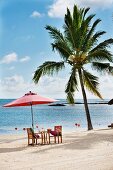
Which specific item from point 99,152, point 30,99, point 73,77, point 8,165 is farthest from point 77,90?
point 8,165

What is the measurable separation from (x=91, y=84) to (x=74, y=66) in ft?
5.13

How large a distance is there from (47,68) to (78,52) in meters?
2.18

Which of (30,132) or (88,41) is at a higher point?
(88,41)

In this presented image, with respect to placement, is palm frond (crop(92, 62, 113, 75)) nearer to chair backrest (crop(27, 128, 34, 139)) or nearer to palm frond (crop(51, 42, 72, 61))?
palm frond (crop(51, 42, 72, 61))

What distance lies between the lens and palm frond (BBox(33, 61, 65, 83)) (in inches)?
926

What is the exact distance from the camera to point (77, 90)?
77.8 feet

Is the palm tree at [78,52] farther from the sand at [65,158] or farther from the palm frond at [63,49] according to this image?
the sand at [65,158]

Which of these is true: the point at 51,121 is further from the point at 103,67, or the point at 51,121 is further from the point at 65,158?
the point at 65,158

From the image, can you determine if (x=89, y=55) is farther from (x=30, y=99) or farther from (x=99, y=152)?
(x=99, y=152)

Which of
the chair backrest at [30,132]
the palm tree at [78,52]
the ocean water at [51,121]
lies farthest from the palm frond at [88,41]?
the ocean water at [51,121]

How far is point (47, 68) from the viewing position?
23656 mm

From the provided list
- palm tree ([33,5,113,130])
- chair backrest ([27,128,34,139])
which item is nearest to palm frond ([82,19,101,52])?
palm tree ([33,5,113,130])

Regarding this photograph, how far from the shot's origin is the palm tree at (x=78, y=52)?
2342 cm

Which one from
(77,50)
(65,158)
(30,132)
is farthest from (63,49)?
(65,158)
